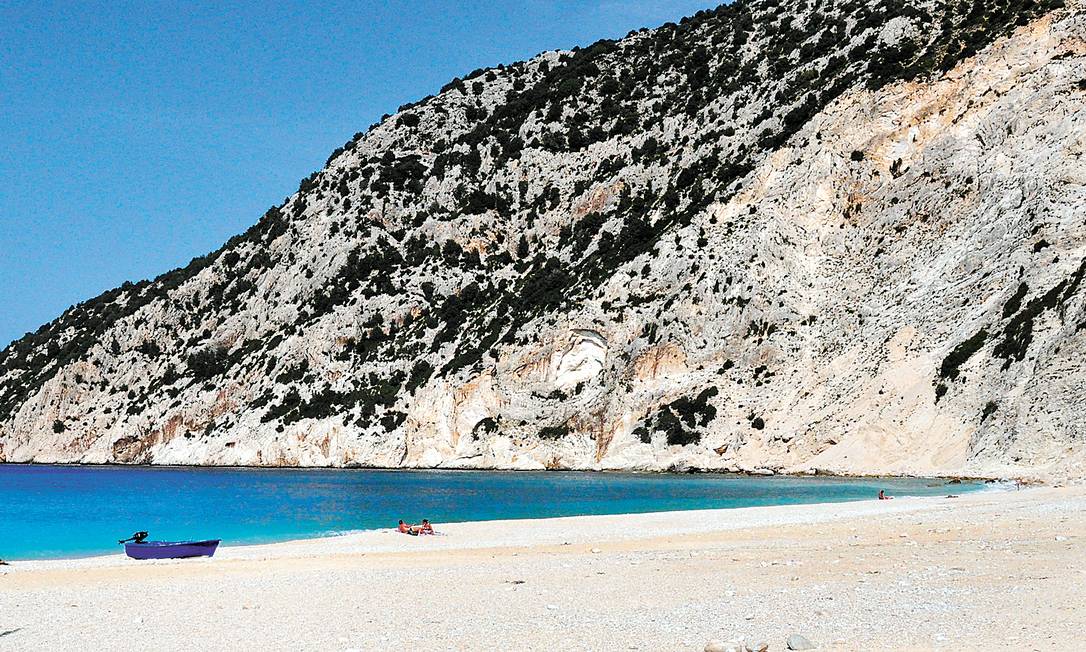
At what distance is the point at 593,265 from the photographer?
72.6 meters

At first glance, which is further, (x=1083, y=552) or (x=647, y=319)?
(x=647, y=319)

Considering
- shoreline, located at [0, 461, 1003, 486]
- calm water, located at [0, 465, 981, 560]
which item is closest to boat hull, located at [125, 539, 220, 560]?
calm water, located at [0, 465, 981, 560]

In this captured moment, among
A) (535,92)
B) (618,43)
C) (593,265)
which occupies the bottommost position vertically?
(593,265)

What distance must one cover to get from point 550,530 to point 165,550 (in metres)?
10.1

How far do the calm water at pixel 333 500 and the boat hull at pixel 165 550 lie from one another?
11.6ft

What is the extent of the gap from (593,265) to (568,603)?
60620mm

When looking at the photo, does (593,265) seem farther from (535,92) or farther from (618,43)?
(618,43)

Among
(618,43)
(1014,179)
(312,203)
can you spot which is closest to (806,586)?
(1014,179)

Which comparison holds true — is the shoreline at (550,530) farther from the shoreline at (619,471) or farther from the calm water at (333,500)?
the shoreline at (619,471)

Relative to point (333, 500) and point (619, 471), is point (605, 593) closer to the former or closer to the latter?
point (333, 500)

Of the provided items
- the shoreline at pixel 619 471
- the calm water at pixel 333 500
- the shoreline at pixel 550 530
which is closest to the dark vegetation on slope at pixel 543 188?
the shoreline at pixel 619 471

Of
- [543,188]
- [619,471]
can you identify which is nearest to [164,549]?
[619,471]

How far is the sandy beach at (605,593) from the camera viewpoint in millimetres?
10102

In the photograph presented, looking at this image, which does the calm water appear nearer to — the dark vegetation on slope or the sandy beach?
the sandy beach
